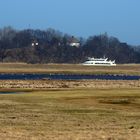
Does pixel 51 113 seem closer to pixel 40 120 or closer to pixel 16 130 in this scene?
pixel 40 120

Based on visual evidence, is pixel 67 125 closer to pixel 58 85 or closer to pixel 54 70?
pixel 58 85

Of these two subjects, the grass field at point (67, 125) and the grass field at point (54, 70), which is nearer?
the grass field at point (67, 125)

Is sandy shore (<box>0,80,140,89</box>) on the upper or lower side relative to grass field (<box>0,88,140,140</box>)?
lower

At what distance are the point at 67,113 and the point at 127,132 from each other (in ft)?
26.8

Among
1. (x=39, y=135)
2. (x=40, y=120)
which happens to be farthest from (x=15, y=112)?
(x=39, y=135)

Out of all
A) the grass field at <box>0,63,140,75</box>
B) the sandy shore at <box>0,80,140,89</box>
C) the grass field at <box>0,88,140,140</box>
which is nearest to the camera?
the grass field at <box>0,88,140,140</box>

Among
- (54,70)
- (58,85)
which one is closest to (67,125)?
(58,85)

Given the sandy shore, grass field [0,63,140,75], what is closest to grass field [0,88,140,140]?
the sandy shore

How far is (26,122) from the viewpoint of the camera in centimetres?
2219

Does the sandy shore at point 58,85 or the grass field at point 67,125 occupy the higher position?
the grass field at point 67,125

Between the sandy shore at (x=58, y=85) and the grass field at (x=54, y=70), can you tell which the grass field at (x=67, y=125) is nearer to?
the sandy shore at (x=58, y=85)

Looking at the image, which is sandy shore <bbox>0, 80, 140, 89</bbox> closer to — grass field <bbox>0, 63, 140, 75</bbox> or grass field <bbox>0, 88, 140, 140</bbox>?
grass field <bbox>0, 88, 140, 140</bbox>

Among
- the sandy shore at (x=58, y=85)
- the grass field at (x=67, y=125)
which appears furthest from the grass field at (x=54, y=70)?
the grass field at (x=67, y=125)

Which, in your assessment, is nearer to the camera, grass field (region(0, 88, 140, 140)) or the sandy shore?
grass field (region(0, 88, 140, 140))
